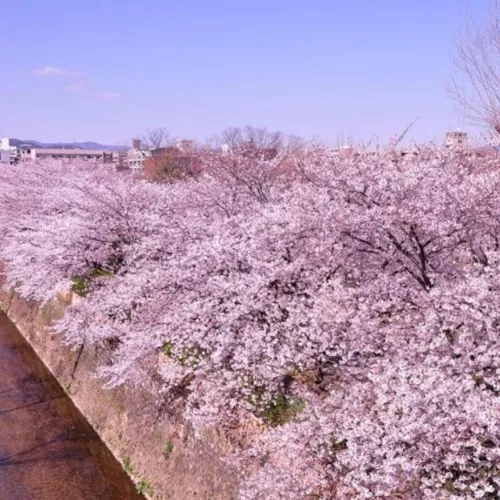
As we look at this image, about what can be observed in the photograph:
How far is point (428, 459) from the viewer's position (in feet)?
18.6

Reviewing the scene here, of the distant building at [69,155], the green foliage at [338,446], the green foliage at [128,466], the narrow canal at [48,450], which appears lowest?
the narrow canal at [48,450]

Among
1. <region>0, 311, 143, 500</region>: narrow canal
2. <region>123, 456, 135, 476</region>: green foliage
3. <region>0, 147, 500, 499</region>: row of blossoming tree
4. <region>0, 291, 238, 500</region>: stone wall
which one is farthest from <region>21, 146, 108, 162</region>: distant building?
<region>0, 147, 500, 499</region>: row of blossoming tree

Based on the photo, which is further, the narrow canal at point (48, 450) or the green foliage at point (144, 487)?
the narrow canal at point (48, 450)

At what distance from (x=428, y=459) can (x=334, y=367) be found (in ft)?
8.33

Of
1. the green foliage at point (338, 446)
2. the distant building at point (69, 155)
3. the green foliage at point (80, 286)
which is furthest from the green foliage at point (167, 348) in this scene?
the distant building at point (69, 155)

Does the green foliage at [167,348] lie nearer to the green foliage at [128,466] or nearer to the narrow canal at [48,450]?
the green foliage at [128,466]

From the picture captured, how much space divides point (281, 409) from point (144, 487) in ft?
12.5

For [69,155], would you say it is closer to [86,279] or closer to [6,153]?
[6,153]

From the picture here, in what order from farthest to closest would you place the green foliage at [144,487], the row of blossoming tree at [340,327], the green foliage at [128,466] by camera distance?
the green foliage at [128,466]
the green foliage at [144,487]
the row of blossoming tree at [340,327]

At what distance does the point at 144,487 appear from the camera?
11453mm

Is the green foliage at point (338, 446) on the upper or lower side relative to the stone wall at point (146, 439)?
upper

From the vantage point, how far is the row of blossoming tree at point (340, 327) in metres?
5.70

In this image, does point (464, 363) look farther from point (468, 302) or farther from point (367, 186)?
point (367, 186)

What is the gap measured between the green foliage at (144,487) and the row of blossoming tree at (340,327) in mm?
1332
